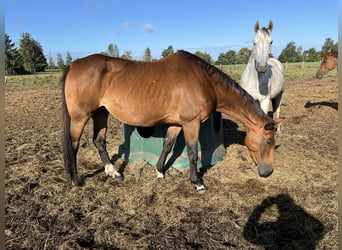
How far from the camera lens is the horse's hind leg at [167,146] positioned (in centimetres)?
440

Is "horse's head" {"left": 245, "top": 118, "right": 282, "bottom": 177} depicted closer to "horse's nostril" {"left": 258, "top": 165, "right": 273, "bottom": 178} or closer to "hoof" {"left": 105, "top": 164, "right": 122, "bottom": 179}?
"horse's nostril" {"left": 258, "top": 165, "right": 273, "bottom": 178}

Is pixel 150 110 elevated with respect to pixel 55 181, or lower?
elevated

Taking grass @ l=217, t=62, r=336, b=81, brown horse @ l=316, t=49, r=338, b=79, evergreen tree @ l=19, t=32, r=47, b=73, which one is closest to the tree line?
evergreen tree @ l=19, t=32, r=47, b=73

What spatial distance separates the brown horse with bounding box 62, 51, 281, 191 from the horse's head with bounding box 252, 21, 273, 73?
32.9 inches

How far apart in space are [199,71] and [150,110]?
925 mm

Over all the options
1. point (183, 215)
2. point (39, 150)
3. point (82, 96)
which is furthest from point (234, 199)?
point (39, 150)

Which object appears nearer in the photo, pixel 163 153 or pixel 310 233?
pixel 310 233

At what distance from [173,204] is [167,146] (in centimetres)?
109

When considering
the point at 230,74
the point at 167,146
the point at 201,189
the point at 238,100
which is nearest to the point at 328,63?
the point at 238,100

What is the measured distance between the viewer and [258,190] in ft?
13.1

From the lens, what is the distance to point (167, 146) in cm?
444

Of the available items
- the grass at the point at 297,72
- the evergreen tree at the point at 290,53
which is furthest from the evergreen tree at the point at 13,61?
the evergreen tree at the point at 290,53

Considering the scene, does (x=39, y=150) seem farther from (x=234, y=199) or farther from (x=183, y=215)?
(x=234, y=199)

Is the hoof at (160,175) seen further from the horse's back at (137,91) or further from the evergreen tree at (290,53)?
the evergreen tree at (290,53)
